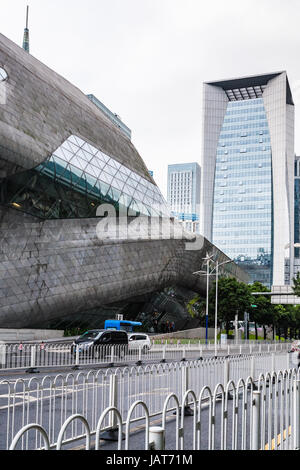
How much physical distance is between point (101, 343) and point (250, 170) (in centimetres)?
12366

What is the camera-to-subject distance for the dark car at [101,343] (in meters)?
24.9

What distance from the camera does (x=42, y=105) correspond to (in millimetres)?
39312

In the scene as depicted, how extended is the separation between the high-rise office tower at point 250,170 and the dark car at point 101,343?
11509 cm

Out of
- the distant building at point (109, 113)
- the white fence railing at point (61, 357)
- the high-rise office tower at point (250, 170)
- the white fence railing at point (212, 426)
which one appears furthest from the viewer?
the distant building at point (109, 113)

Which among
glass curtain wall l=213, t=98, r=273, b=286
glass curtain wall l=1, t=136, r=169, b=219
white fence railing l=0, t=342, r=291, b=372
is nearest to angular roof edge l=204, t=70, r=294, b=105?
glass curtain wall l=213, t=98, r=273, b=286

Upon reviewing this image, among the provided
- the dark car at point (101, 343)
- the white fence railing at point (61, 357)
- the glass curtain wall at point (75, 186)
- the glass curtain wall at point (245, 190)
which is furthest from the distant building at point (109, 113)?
the white fence railing at point (61, 357)

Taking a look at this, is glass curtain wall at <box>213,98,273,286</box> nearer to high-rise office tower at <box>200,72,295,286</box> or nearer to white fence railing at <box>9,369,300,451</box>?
high-rise office tower at <box>200,72,295,286</box>

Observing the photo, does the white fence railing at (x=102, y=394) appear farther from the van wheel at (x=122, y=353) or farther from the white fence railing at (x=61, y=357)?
the van wheel at (x=122, y=353)

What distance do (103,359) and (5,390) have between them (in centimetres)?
1040

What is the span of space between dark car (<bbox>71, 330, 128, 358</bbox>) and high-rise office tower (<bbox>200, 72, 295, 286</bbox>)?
378 ft

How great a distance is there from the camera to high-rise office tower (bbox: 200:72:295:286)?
5551 inches

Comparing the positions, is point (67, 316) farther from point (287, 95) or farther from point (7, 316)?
point (287, 95)

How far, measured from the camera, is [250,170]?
146m
